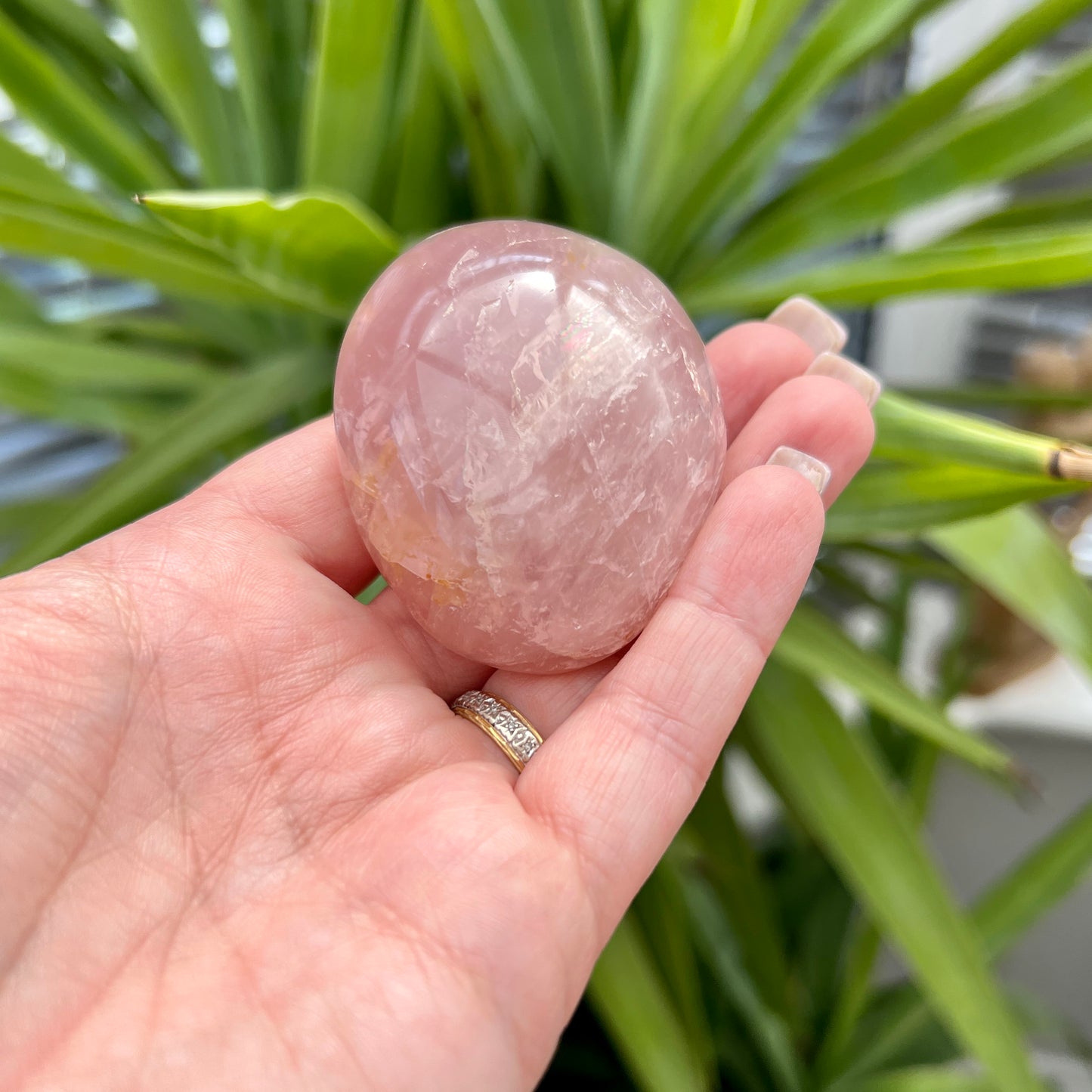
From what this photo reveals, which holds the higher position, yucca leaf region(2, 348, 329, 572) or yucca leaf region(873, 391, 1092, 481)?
yucca leaf region(873, 391, 1092, 481)

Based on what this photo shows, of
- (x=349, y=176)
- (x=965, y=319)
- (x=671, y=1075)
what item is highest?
(x=349, y=176)

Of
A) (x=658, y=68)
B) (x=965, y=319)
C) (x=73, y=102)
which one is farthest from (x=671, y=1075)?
(x=965, y=319)

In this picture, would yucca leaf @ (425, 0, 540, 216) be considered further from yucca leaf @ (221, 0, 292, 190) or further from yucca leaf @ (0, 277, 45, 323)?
yucca leaf @ (0, 277, 45, 323)

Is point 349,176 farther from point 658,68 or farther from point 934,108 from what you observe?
point 934,108

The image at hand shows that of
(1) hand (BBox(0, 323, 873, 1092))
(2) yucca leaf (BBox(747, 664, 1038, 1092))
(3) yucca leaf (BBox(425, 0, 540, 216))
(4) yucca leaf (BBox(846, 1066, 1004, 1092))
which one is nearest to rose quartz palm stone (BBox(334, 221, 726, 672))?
(1) hand (BBox(0, 323, 873, 1092))

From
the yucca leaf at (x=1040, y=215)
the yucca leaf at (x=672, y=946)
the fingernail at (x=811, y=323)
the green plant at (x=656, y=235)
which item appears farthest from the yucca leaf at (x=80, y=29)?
the yucca leaf at (x=672, y=946)

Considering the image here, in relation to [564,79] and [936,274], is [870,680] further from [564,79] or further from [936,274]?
[564,79]
